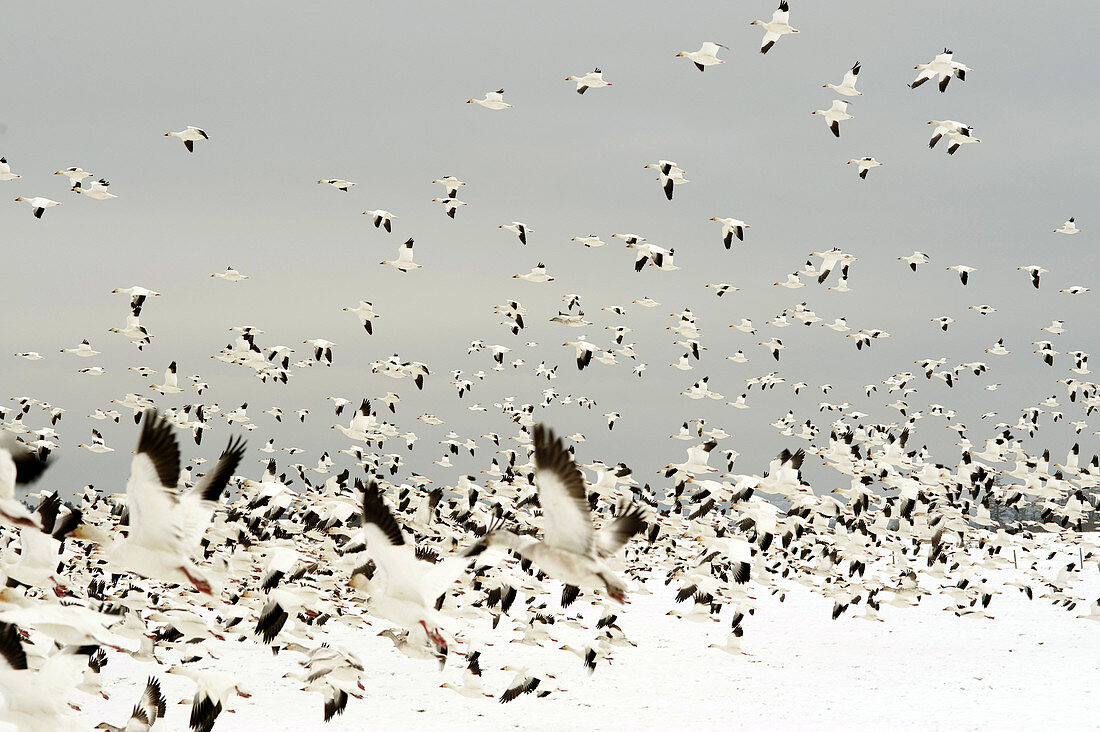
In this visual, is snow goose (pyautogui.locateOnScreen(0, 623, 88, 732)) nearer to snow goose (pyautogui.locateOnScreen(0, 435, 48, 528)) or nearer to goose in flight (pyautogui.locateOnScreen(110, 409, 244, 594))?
snow goose (pyautogui.locateOnScreen(0, 435, 48, 528))

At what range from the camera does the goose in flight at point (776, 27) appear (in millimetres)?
25344

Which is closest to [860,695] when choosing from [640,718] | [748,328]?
[640,718]

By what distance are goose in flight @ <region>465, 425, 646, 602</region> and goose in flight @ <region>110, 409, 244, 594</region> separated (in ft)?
8.88

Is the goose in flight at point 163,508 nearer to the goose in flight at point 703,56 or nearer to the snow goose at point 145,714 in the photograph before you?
the snow goose at point 145,714

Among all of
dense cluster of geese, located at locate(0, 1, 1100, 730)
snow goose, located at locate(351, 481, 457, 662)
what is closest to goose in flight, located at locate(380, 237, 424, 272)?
dense cluster of geese, located at locate(0, 1, 1100, 730)

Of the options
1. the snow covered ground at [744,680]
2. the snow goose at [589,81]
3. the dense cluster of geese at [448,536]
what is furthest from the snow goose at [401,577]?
the snow goose at [589,81]

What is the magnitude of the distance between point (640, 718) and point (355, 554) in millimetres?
8194

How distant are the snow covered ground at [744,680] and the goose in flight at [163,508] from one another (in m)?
12.9

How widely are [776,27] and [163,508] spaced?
21016 millimetres

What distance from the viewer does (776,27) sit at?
1009 inches

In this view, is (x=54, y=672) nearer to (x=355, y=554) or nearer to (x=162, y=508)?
(x=162, y=508)

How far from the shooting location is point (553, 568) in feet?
34.1

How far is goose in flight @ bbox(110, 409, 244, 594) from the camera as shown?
30.2ft

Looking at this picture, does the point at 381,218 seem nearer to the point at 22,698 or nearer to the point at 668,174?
the point at 668,174
